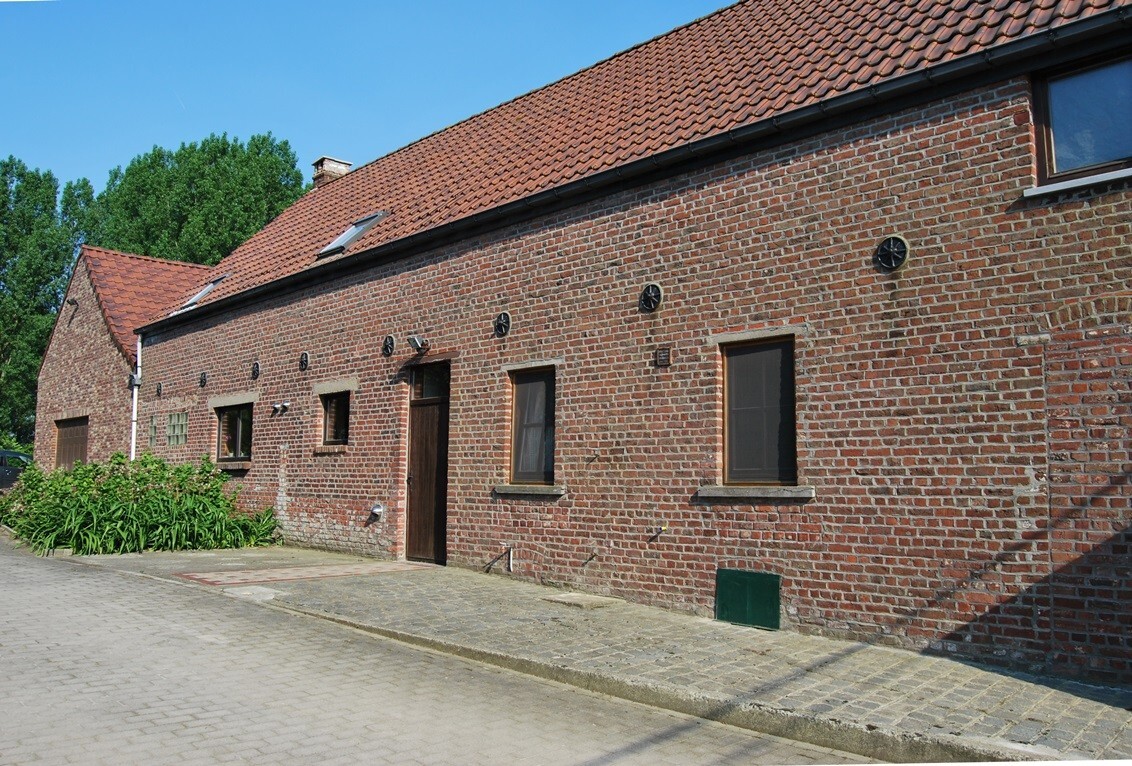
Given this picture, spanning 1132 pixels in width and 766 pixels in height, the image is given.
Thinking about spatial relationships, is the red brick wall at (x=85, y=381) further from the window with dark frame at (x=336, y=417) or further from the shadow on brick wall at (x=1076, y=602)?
the shadow on brick wall at (x=1076, y=602)

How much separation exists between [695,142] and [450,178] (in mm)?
6134

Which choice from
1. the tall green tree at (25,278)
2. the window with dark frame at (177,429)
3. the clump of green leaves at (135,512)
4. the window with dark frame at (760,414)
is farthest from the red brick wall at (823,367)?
the tall green tree at (25,278)

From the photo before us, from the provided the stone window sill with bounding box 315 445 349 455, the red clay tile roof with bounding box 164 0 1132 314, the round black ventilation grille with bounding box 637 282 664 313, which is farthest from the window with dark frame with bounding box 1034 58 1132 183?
the stone window sill with bounding box 315 445 349 455

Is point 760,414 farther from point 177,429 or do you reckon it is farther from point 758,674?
point 177,429

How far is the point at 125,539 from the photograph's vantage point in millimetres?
13695

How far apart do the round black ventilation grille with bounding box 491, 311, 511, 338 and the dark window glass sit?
6.28m

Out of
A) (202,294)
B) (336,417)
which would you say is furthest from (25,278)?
(336,417)

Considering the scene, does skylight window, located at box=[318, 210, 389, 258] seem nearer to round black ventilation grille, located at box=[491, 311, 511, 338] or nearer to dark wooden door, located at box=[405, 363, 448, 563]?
dark wooden door, located at box=[405, 363, 448, 563]

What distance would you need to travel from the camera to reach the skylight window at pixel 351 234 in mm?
14726

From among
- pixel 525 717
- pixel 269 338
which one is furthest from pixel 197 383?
pixel 525 717

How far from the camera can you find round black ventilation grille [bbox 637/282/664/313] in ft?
30.7

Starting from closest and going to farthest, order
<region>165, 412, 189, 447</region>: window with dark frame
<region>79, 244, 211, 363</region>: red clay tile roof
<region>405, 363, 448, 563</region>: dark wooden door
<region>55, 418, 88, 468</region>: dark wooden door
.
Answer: <region>405, 363, 448, 563</region>: dark wooden door
<region>165, 412, 189, 447</region>: window with dark frame
<region>79, 244, 211, 363</region>: red clay tile roof
<region>55, 418, 88, 468</region>: dark wooden door

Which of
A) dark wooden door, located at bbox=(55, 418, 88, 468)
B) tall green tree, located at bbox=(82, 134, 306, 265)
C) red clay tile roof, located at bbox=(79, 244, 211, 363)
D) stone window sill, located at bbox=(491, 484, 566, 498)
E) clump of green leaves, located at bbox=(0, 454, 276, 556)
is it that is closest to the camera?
stone window sill, located at bbox=(491, 484, 566, 498)

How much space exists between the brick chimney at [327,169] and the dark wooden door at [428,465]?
420 inches
